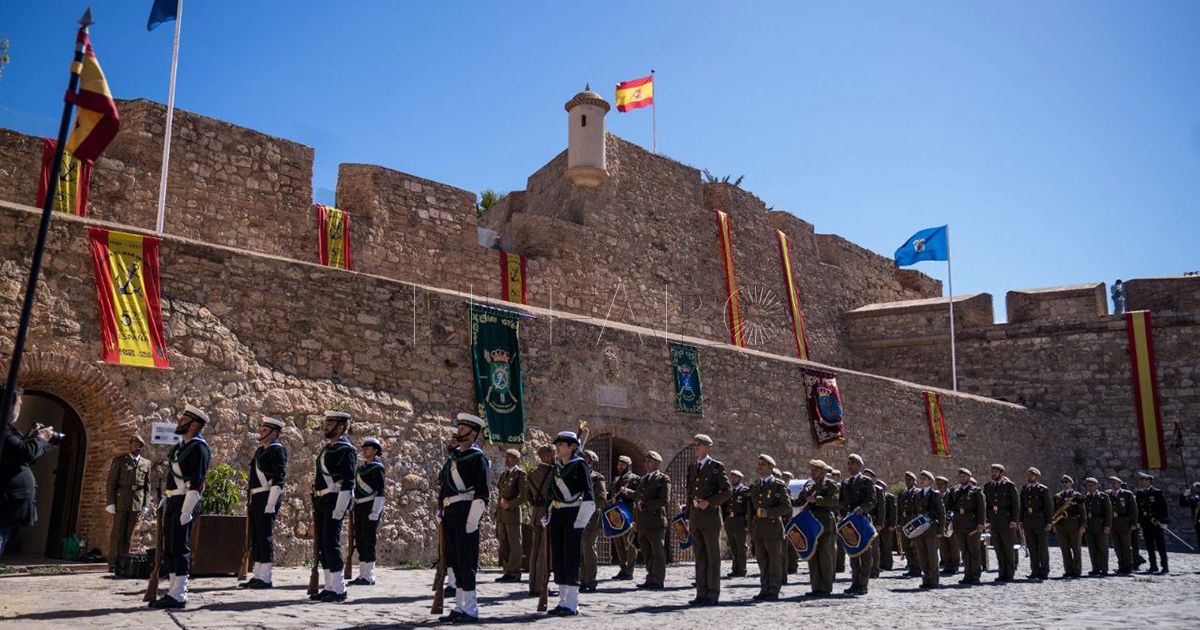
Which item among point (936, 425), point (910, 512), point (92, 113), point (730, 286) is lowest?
point (910, 512)

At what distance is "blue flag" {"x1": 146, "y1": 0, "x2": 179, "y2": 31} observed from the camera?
1436 cm

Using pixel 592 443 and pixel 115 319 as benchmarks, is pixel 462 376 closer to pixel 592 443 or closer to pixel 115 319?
pixel 592 443

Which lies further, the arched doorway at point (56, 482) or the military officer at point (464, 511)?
the arched doorway at point (56, 482)

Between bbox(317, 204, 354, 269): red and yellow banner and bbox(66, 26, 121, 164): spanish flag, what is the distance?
9.84 meters

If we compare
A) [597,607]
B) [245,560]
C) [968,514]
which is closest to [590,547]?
[597,607]

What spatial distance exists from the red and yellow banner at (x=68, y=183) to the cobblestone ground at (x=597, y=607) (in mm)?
6338

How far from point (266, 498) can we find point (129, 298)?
9.89ft

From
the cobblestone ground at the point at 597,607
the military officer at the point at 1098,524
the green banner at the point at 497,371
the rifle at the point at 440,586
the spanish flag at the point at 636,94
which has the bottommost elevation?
the cobblestone ground at the point at 597,607

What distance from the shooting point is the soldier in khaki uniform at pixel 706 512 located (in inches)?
366

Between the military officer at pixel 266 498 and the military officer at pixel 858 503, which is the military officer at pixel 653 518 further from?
the military officer at pixel 266 498

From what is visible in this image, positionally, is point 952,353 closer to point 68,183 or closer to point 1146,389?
point 1146,389

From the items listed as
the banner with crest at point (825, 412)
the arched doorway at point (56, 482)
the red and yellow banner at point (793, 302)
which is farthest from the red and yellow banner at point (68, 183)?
the red and yellow banner at point (793, 302)

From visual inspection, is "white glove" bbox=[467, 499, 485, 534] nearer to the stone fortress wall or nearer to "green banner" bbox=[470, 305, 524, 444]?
the stone fortress wall

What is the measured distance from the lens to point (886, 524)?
14594 millimetres
